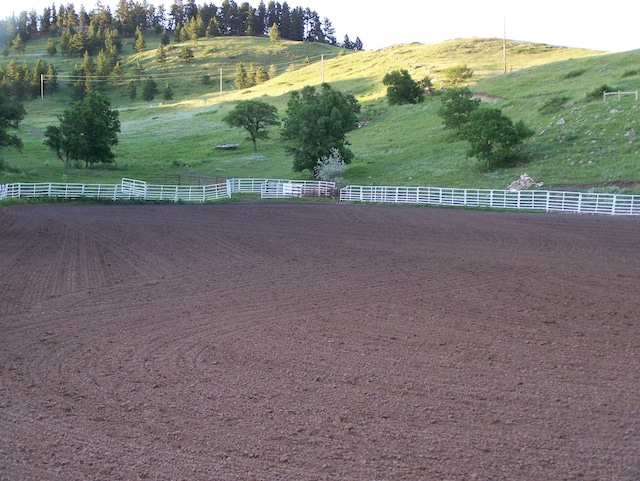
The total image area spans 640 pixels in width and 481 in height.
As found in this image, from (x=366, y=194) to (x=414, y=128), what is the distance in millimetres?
29930

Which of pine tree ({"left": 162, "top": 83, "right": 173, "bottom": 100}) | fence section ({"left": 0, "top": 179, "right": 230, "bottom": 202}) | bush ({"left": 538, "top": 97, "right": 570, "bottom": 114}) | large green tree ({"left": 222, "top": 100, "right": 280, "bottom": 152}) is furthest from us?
pine tree ({"left": 162, "top": 83, "right": 173, "bottom": 100})

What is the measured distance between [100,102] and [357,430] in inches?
2638

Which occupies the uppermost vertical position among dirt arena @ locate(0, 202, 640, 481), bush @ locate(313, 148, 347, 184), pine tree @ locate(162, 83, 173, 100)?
pine tree @ locate(162, 83, 173, 100)

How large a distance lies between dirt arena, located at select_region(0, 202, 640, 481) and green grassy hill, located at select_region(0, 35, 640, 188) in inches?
1366

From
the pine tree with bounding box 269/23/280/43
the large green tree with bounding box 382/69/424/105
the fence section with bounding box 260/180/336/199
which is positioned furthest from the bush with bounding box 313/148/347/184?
the pine tree with bounding box 269/23/280/43

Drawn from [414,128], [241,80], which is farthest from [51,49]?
[414,128]

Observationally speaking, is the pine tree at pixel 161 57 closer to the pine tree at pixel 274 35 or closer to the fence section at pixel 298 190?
the pine tree at pixel 274 35

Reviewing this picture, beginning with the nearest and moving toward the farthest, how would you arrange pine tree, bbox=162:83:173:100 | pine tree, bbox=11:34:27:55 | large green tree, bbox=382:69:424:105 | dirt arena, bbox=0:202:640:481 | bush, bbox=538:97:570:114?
dirt arena, bbox=0:202:640:481 → bush, bbox=538:97:570:114 → large green tree, bbox=382:69:424:105 → pine tree, bbox=162:83:173:100 → pine tree, bbox=11:34:27:55

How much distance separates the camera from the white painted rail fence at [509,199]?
3466 cm

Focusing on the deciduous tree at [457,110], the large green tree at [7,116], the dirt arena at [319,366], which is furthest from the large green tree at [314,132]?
the dirt arena at [319,366]

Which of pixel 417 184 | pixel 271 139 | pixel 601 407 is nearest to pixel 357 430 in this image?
pixel 601 407

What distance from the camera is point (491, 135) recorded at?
53.7 m

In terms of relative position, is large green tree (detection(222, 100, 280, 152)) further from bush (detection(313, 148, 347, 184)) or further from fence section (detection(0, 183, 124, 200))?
fence section (detection(0, 183, 124, 200))

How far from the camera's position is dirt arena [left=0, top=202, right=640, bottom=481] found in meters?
6.34
